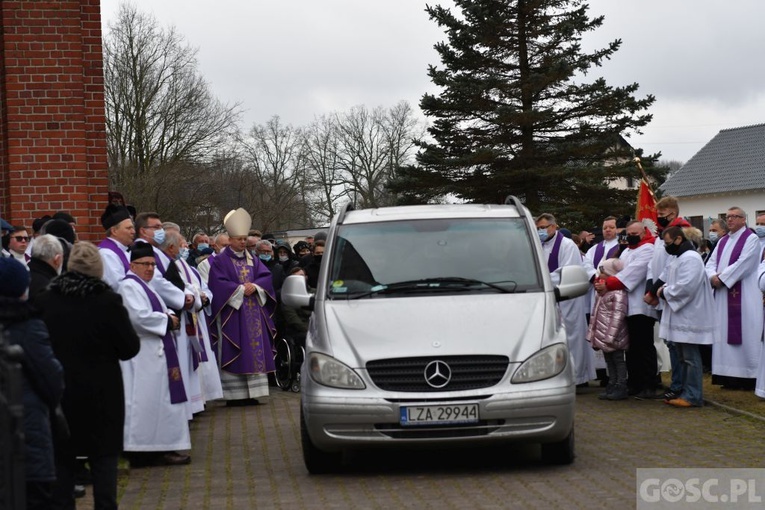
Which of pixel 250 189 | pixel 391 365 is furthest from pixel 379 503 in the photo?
pixel 250 189

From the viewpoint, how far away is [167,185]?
141ft

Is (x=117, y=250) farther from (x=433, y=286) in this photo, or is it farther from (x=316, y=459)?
(x=433, y=286)

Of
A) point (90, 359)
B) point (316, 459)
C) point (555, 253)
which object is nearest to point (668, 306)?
point (555, 253)

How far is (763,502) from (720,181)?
64197 mm

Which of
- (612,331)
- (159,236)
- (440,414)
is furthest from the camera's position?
(612,331)

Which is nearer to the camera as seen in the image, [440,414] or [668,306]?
[440,414]

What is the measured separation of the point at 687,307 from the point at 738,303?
2081 millimetres

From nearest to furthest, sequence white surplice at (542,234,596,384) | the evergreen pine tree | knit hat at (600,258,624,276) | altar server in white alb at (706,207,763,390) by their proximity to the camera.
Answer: knit hat at (600,258,624,276), altar server in white alb at (706,207,763,390), white surplice at (542,234,596,384), the evergreen pine tree

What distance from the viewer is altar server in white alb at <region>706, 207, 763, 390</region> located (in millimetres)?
14000

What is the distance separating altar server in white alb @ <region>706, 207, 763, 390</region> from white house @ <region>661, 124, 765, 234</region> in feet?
170

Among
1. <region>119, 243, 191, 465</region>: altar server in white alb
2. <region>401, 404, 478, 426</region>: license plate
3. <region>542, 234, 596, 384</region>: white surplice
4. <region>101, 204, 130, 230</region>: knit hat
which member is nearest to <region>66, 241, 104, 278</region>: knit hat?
<region>119, 243, 191, 465</region>: altar server in white alb

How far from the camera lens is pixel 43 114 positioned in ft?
44.3

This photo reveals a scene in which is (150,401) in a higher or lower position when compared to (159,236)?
lower

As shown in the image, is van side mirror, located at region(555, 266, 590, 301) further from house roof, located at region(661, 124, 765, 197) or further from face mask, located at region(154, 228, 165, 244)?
house roof, located at region(661, 124, 765, 197)
